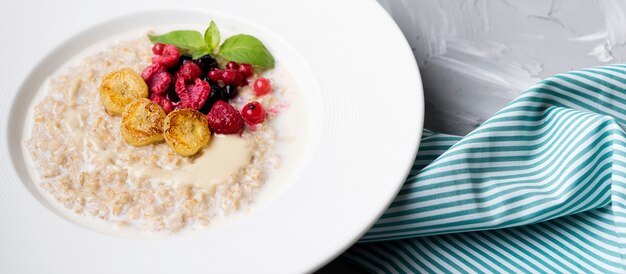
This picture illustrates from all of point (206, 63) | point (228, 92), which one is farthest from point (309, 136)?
point (206, 63)

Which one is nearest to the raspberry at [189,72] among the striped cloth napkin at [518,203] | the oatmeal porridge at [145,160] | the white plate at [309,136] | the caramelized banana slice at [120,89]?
the oatmeal porridge at [145,160]

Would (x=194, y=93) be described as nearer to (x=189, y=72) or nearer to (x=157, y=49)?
(x=189, y=72)

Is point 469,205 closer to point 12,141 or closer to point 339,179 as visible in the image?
point 339,179

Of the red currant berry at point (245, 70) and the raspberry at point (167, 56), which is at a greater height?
the raspberry at point (167, 56)

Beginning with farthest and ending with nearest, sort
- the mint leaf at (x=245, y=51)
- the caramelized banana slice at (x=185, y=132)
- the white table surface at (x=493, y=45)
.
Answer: the white table surface at (x=493, y=45) < the mint leaf at (x=245, y=51) < the caramelized banana slice at (x=185, y=132)

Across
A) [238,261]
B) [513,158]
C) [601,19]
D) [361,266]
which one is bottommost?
[361,266]

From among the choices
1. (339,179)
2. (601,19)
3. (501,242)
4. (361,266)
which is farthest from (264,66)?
(601,19)

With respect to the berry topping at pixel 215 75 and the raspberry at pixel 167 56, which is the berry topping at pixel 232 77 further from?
the raspberry at pixel 167 56
